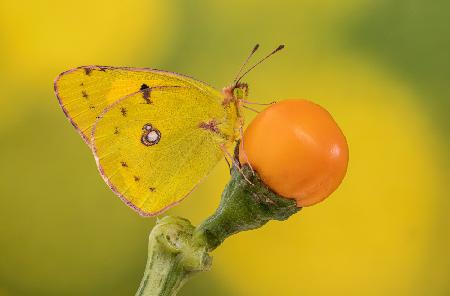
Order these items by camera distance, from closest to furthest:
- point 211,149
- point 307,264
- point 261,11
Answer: point 211,149
point 307,264
point 261,11

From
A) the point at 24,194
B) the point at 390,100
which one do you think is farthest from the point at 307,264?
the point at 24,194

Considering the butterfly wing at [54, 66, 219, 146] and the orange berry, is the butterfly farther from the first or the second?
the orange berry

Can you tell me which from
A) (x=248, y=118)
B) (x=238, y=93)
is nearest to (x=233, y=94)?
(x=238, y=93)

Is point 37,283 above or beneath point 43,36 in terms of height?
beneath

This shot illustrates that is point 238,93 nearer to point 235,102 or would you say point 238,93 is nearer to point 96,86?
point 235,102

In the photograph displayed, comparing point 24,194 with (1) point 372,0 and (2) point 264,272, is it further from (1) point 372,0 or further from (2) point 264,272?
(1) point 372,0

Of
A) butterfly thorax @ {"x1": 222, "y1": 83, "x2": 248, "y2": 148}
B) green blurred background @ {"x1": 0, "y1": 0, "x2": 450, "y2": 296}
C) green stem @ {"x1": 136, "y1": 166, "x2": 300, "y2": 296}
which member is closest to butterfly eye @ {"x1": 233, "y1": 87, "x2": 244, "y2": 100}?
butterfly thorax @ {"x1": 222, "y1": 83, "x2": 248, "y2": 148}

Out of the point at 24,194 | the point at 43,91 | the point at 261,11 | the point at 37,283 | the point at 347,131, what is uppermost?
the point at 261,11
